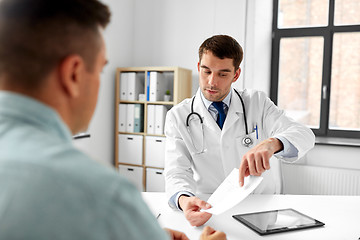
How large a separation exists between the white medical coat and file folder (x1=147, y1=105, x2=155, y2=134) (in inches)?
64.5

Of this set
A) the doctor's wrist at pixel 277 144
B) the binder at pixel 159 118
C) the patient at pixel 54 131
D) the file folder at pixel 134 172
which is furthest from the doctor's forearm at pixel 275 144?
the file folder at pixel 134 172

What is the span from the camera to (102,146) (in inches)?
144

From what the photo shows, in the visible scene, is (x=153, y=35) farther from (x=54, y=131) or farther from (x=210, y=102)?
(x=54, y=131)

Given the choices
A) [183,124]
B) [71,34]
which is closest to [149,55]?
[183,124]

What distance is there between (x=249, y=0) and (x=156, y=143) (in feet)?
5.61

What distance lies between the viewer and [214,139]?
1.76 metres

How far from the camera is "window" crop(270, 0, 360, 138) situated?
11.2ft

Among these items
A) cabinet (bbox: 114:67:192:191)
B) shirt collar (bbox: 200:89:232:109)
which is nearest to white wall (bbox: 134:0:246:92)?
cabinet (bbox: 114:67:192:191)

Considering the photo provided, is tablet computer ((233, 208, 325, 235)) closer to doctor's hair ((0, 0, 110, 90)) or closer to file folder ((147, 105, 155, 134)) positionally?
doctor's hair ((0, 0, 110, 90))

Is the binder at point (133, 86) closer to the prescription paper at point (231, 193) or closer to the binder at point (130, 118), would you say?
the binder at point (130, 118)

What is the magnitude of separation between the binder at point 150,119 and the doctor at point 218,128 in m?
1.63

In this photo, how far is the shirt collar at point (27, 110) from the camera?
49 cm

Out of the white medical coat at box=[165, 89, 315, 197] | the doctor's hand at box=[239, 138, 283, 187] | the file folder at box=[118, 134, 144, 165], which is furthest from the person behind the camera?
the file folder at box=[118, 134, 144, 165]

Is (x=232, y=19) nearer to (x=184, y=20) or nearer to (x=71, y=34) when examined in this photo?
(x=184, y=20)
